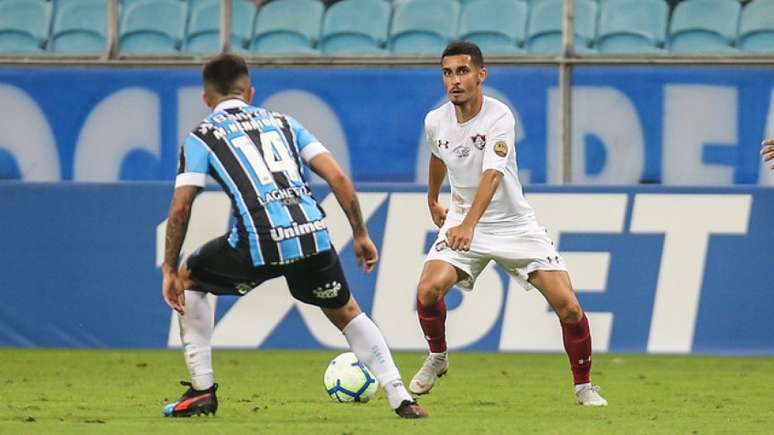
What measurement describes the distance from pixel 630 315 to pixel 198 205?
319 cm

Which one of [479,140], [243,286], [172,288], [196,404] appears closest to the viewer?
[172,288]

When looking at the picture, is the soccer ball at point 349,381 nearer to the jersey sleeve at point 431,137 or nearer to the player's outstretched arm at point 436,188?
the player's outstretched arm at point 436,188

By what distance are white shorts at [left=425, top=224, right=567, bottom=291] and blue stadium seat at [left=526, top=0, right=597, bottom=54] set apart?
14.6ft

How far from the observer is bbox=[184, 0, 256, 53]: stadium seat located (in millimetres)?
13688

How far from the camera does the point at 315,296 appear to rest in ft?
24.9

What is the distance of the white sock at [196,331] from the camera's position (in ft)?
25.4

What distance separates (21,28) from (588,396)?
6883 mm

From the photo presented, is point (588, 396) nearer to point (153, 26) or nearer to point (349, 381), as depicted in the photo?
point (349, 381)

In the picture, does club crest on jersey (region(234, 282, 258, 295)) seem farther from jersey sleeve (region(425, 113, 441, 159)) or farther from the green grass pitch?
jersey sleeve (region(425, 113, 441, 159))

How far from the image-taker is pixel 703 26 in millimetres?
13266

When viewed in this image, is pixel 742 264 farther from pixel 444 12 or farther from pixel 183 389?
pixel 183 389

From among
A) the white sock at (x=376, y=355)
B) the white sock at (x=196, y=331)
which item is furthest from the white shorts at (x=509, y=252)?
the white sock at (x=196, y=331)

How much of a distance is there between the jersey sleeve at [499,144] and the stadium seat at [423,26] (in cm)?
466

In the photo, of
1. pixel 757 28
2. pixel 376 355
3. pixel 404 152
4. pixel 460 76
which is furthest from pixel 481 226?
pixel 757 28
